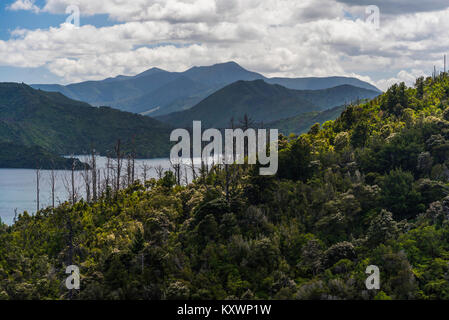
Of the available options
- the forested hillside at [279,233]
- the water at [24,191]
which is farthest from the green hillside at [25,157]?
the forested hillside at [279,233]

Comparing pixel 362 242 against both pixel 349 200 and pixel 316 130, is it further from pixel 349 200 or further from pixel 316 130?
pixel 316 130

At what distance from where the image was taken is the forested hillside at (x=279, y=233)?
2206cm

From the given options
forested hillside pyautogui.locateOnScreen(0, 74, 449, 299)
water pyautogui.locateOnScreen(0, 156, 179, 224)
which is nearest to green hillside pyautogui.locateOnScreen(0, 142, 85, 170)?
water pyautogui.locateOnScreen(0, 156, 179, 224)

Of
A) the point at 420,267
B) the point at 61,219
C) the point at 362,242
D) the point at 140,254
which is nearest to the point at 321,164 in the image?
the point at 362,242

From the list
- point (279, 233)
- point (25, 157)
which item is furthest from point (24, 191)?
point (279, 233)

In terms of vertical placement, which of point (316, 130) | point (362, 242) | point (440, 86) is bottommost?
point (362, 242)

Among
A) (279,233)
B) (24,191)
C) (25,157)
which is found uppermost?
(25,157)

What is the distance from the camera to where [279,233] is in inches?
1035

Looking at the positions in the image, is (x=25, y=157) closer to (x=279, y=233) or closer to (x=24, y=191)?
(x=24, y=191)

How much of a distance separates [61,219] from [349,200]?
947 inches

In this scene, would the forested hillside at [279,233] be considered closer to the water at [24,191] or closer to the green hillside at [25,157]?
the water at [24,191]

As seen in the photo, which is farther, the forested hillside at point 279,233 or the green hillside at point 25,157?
the green hillside at point 25,157

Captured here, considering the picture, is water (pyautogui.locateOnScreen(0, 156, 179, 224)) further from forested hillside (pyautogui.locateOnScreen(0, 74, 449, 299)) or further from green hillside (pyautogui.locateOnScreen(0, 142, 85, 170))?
forested hillside (pyautogui.locateOnScreen(0, 74, 449, 299))

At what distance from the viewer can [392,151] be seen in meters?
32.4
